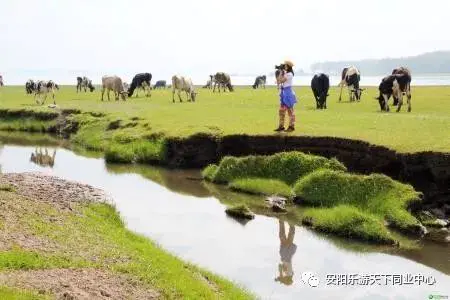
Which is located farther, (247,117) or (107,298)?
(247,117)

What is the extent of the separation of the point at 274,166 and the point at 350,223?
5.23 metres

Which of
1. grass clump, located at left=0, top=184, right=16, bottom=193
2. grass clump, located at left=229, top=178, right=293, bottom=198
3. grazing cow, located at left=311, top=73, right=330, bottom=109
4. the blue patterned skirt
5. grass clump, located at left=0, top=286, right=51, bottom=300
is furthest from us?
grazing cow, located at left=311, top=73, right=330, bottom=109

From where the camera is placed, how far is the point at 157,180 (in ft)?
73.9

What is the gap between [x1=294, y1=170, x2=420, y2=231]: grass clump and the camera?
1602 centimetres

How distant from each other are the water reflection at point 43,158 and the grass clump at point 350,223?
45.5ft

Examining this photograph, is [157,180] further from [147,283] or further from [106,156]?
[147,283]

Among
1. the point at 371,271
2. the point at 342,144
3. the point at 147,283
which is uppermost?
the point at 342,144

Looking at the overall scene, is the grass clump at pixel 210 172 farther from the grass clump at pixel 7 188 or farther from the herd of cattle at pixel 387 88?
the herd of cattle at pixel 387 88

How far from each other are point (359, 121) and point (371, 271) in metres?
11.7

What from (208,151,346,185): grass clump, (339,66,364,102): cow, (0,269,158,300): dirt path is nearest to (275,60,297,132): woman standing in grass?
(208,151,346,185): grass clump

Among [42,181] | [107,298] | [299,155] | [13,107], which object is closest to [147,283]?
[107,298]

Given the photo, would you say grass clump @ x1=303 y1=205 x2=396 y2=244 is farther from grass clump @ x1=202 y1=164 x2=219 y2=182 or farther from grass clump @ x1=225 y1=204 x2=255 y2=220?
grass clump @ x1=202 y1=164 x2=219 y2=182

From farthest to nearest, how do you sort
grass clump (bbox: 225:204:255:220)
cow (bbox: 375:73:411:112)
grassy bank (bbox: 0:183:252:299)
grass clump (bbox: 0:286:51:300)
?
cow (bbox: 375:73:411:112)
grass clump (bbox: 225:204:255:220)
grassy bank (bbox: 0:183:252:299)
grass clump (bbox: 0:286:51:300)

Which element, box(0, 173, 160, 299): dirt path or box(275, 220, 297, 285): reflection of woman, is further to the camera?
box(275, 220, 297, 285): reflection of woman
